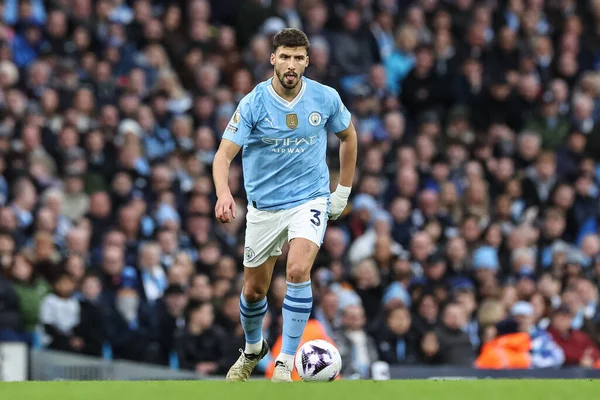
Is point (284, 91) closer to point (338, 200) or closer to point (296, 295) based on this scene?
point (338, 200)

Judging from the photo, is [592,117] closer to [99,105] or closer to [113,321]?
[99,105]

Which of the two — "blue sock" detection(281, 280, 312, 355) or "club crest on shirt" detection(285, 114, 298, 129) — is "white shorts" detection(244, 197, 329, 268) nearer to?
"blue sock" detection(281, 280, 312, 355)

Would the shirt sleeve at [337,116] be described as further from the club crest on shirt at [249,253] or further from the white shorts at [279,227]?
the club crest on shirt at [249,253]

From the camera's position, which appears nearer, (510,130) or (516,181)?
(516,181)

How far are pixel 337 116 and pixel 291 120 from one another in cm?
40

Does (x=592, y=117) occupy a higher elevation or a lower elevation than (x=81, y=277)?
higher

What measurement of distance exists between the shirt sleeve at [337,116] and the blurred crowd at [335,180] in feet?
12.7

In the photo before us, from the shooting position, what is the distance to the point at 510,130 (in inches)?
732

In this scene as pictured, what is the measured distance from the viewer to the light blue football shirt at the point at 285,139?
9398 mm

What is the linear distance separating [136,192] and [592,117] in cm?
699

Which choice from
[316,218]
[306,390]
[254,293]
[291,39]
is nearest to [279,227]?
[316,218]

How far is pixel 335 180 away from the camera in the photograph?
15695 mm

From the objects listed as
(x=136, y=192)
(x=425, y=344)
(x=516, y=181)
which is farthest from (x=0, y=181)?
(x=516, y=181)

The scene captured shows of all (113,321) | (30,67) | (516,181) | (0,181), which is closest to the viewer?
(113,321)
